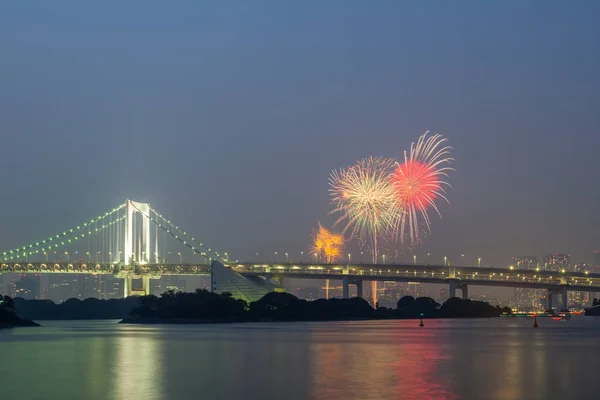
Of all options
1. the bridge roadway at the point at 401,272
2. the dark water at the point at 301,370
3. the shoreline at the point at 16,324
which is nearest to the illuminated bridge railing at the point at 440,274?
the bridge roadway at the point at 401,272

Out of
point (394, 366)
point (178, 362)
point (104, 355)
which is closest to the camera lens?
point (394, 366)

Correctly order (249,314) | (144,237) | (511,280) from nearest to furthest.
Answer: (249,314), (144,237), (511,280)

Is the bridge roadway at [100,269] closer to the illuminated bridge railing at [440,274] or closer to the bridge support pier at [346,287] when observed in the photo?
the illuminated bridge railing at [440,274]

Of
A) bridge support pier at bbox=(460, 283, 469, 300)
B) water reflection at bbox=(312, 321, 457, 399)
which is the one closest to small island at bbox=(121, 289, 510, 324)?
bridge support pier at bbox=(460, 283, 469, 300)

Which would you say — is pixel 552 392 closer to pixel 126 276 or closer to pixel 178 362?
pixel 178 362

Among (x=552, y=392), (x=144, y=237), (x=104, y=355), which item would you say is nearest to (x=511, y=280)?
(x=144, y=237)

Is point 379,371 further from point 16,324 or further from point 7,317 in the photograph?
point 16,324

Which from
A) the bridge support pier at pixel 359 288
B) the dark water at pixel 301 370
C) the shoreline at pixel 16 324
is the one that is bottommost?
the shoreline at pixel 16 324
